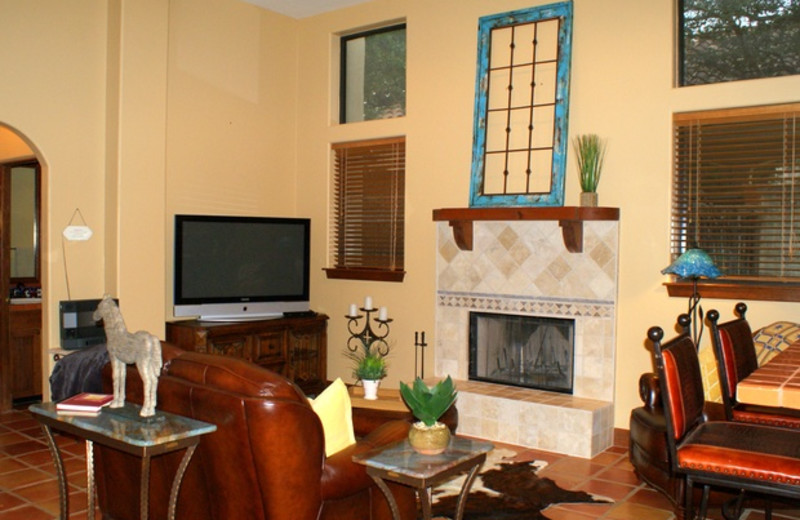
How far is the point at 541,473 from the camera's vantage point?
4516mm

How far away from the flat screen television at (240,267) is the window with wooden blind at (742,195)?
3295 millimetres

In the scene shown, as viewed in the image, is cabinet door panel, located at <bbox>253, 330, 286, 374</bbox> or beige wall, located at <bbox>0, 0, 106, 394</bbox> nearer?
beige wall, located at <bbox>0, 0, 106, 394</bbox>

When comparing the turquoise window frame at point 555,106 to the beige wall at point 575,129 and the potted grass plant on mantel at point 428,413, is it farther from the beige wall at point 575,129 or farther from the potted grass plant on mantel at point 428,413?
the potted grass plant on mantel at point 428,413

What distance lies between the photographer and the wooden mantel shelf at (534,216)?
16.6 ft

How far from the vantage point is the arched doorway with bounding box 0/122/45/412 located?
596 centimetres

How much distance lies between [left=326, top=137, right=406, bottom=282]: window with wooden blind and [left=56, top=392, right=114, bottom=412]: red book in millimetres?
3439

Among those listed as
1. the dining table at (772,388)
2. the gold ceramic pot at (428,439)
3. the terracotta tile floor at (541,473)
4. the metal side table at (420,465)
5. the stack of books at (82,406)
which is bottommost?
the terracotta tile floor at (541,473)

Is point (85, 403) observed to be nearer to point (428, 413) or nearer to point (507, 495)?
point (428, 413)

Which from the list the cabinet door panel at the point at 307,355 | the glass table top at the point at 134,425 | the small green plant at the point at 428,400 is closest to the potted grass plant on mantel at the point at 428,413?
the small green plant at the point at 428,400

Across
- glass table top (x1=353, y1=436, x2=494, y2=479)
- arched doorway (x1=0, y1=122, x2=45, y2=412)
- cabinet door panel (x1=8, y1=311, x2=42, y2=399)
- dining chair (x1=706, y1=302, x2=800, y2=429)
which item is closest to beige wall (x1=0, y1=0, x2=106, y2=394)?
arched doorway (x1=0, y1=122, x2=45, y2=412)

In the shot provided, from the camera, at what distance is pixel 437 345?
6008mm

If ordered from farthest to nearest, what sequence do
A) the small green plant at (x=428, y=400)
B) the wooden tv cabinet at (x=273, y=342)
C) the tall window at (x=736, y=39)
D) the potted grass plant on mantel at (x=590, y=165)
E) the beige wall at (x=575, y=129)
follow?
the wooden tv cabinet at (x=273, y=342), the potted grass plant on mantel at (x=590, y=165), the beige wall at (x=575, y=129), the tall window at (x=736, y=39), the small green plant at (x=428, y=400)

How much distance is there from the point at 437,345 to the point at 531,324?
0.85 meters

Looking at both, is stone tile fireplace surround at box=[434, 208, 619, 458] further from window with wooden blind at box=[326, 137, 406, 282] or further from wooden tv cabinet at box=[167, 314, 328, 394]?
wooden tv cabinet at box=[167, 314, 328, 394]
